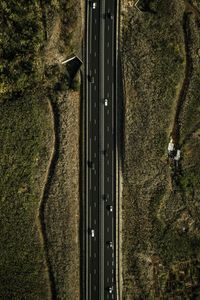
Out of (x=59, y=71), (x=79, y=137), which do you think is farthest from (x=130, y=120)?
(x=59, y=71)

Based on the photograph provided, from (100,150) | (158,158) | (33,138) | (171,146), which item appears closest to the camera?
(33,138)

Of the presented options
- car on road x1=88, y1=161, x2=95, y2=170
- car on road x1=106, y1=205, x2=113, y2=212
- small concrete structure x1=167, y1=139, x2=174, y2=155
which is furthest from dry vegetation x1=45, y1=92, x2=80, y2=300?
small concrete structure x1=167, y1=139, x2=174, y2=155

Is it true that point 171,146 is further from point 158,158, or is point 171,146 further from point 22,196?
point 22,196

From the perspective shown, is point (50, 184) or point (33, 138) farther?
point (50, 184)

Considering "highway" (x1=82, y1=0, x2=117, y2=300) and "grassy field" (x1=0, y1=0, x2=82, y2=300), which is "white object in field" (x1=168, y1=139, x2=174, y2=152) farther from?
"grassy field" (x1=0, y1=0, x2=82, y2=300)

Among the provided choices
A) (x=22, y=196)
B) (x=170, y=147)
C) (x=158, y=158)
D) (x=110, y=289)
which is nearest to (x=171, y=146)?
(x=170, y=147)

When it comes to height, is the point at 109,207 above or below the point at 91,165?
below

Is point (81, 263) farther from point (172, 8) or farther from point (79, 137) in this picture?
point (172, 8)

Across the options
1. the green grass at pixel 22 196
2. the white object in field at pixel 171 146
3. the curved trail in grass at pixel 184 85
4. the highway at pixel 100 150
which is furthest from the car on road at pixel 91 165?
the curved trail in grass at pixel 184 85

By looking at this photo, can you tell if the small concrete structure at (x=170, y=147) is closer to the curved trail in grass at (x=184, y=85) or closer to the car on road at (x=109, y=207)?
the curved trail in grass at (x=184, y=85)
